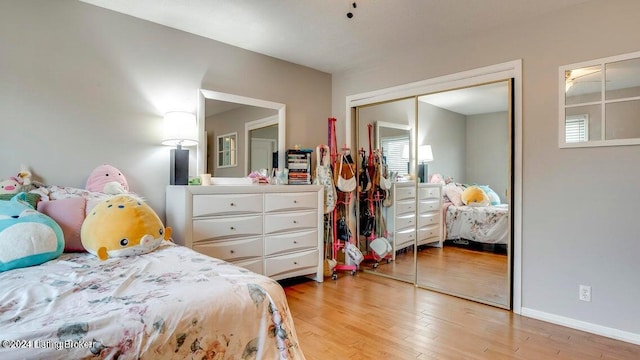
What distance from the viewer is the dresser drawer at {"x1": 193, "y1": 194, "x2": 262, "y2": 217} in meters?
2.60

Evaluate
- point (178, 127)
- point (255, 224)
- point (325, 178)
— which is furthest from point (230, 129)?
point (325, 178)

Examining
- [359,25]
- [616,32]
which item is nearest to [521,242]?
[616,32]

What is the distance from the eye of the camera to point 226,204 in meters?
2.75

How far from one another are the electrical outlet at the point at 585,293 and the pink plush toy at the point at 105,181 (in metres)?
3.44

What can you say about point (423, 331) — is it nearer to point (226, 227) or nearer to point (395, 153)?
point (226, 227)

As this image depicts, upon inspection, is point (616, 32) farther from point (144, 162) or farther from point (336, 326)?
point (144, 162)

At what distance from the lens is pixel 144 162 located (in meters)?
2.74

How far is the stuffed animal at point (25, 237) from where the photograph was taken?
1465 mm

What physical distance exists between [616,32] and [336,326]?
285 cm

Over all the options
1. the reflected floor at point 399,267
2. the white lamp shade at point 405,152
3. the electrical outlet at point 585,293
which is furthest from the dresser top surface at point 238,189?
the electrical outlet at point 585,293

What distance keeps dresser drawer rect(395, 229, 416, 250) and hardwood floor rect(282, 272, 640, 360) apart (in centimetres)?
61

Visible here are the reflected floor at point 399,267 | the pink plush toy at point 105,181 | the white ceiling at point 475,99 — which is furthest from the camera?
the reflected floor at point 399,267

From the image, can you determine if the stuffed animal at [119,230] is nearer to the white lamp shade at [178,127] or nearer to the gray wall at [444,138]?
the white lamp shade at [178,127]

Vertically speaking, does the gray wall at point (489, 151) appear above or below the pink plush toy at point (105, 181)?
above
